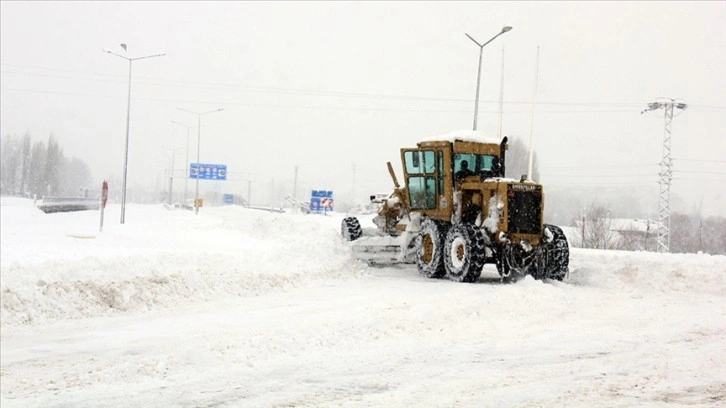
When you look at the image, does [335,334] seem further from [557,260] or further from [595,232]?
[595,232]

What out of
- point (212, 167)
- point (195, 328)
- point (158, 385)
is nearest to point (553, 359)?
point (158, 385)

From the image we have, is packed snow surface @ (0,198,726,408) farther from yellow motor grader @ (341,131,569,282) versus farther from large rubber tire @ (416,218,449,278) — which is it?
yellow motor grader @ (341,131,569,282)

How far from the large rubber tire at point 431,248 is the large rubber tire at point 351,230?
111 inches

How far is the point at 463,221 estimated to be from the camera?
15.7 meters

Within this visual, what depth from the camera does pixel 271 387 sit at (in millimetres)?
5664

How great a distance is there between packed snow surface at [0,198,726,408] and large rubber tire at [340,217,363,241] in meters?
3.41

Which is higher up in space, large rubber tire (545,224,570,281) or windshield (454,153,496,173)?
windshield (454,153,496,173)

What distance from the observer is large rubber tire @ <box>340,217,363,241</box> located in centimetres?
1852

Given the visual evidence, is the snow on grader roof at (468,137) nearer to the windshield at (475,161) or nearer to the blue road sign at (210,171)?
the windshield at (475,161)

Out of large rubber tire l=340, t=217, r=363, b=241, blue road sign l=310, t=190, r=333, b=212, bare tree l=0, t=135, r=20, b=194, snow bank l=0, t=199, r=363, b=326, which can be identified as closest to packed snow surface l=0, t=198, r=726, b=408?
snow bank l=0, t=199, r=363, b=326

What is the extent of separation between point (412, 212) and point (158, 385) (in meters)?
12.0

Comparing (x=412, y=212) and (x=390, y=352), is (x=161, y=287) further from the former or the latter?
(x=412, y=212)

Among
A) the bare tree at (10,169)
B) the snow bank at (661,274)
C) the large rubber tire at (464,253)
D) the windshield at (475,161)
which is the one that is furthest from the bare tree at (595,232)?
the bare tree at (10,169)

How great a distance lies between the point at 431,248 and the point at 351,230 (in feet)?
11.2
